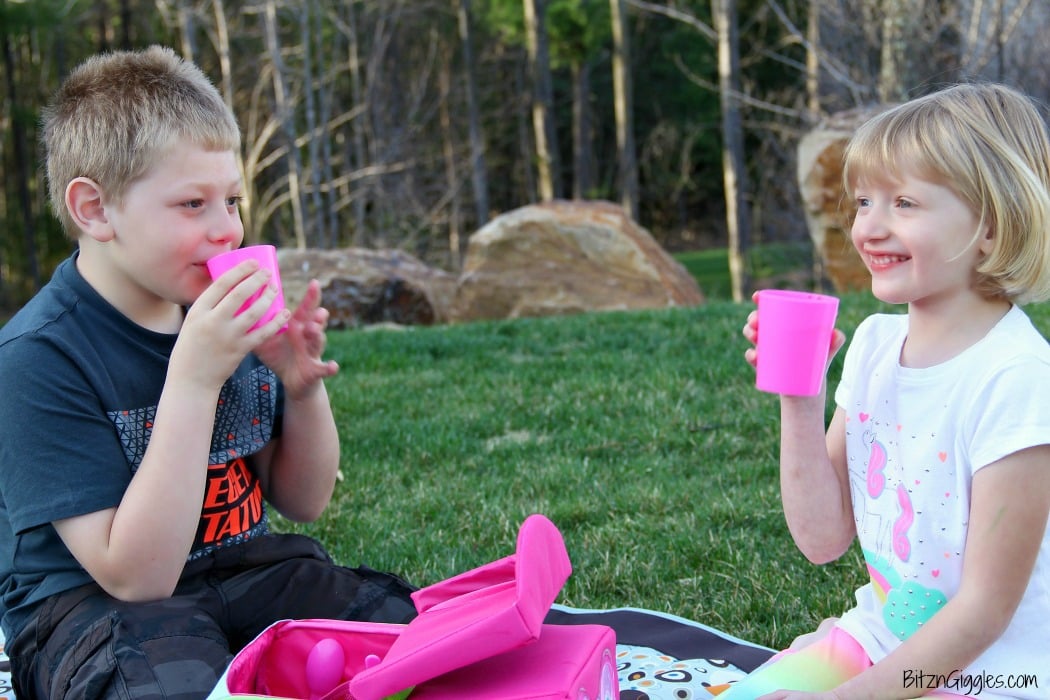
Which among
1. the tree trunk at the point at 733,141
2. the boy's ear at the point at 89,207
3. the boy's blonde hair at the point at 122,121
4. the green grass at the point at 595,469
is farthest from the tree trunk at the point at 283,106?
the boy's ear at the point at 89,207

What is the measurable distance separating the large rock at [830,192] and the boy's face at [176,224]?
854 cm

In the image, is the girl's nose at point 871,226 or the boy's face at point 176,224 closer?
the girl's nose at point 871,226

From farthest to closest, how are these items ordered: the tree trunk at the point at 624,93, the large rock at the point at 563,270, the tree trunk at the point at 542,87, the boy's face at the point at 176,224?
the tree trunk at the point at 624,93 → the tree trunk at the point at 542,87 → the large rock at the point at 563,270 → the boy's face at the point at 176,224

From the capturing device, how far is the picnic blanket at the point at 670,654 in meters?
2.35

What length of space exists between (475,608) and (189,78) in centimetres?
132

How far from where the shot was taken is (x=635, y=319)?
735 cm

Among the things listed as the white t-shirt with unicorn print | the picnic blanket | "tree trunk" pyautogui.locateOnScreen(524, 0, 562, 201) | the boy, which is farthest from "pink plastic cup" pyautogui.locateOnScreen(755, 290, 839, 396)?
"tree trunk" pyautogui.locateOnScreen(524, 0, 562, 201)

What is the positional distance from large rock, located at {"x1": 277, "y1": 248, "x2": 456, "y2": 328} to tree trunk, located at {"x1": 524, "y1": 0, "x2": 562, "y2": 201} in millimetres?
8119

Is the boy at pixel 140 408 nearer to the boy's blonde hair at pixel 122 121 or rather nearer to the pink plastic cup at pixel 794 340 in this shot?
the boy's blonde hair at pixel 122 121

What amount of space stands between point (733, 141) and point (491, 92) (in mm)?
12227

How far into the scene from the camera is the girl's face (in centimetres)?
176

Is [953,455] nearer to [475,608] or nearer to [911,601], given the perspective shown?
[911,601]

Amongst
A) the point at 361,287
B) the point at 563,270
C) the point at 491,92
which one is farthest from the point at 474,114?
the point at 361,287

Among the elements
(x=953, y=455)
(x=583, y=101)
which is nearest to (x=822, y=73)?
(x=583, y=101)
